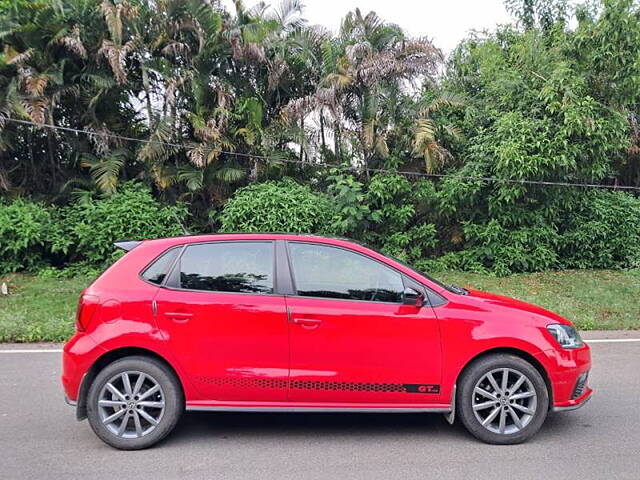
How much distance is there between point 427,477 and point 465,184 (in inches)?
374

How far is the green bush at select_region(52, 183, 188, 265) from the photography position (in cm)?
1205

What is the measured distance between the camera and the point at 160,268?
4527 mm

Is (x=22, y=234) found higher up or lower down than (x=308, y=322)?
higher up

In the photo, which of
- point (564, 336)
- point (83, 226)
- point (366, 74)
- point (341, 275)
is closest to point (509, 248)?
point (366, 74)

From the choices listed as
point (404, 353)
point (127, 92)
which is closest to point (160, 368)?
point (404, 353)

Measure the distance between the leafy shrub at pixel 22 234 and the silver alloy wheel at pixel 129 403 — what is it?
29.3 ft

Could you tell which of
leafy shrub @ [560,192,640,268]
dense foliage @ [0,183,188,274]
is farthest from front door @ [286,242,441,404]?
leafy shrub @ [560,192,640,268]

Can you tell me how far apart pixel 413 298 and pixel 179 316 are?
5.97 ft

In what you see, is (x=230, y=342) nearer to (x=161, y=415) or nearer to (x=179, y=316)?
(x=179, y=316)

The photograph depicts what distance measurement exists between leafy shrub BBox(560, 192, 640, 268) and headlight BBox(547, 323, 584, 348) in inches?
377

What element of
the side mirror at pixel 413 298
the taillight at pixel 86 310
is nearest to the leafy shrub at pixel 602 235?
the side mirror at pixel 413 298

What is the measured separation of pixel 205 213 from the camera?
13.6 m

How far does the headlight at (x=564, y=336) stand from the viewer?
444 centimetres

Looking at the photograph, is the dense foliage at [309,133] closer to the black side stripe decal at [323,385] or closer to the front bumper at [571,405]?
the black side stripe decal at [323,385]
